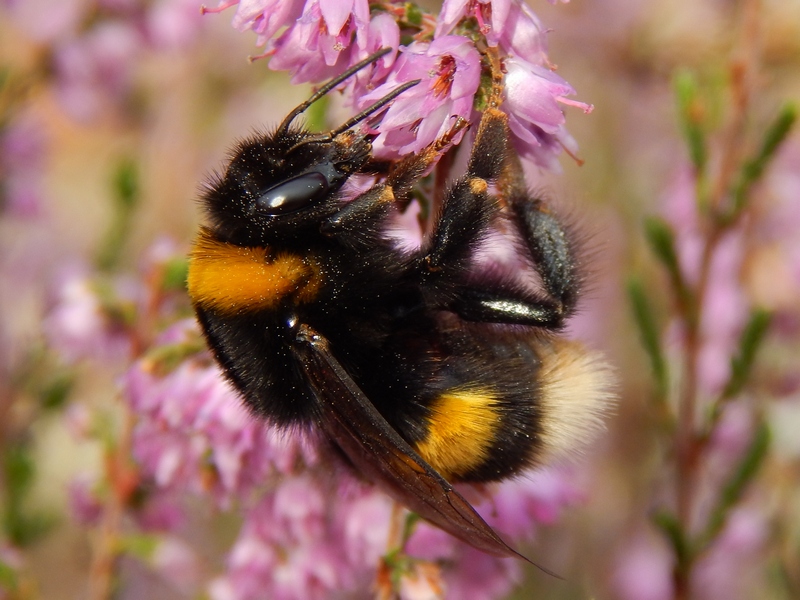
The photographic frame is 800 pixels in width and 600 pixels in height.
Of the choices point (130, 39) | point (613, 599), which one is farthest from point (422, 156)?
point (613, 599)

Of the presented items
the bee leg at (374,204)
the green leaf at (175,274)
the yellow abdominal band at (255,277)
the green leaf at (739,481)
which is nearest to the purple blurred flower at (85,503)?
the green leaf at (175,274)

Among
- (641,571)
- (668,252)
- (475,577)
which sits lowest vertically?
(641,571)

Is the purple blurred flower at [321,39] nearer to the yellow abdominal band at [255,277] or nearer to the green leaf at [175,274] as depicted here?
the yellow abdominal band at [255,277]

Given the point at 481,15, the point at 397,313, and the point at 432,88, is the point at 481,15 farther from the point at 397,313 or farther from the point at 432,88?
the point at 397,313

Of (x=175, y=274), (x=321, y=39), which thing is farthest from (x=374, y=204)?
(x=175, y=274)

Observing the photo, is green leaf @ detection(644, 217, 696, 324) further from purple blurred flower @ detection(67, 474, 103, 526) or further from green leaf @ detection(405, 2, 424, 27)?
purple blurred flower @ detection(67, 474, 103, 526)

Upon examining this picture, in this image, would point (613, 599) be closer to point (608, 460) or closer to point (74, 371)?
point (608, 460)

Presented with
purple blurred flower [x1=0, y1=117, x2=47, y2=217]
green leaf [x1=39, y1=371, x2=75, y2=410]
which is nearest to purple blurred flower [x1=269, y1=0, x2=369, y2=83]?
green leaf [x1=39, y1=371, x2=75, y2=410]
